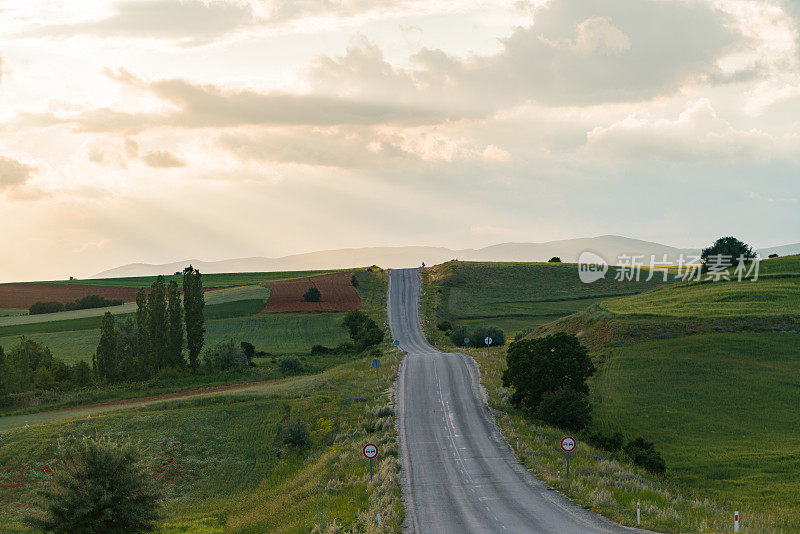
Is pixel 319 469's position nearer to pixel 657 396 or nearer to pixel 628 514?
pixel 628 514

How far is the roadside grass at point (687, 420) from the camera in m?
33.6

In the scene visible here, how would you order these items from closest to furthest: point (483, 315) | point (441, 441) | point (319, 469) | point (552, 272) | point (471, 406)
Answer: point (319, 469), point (441, 441), point (471, 406), point (483, 315), point (552, 272)

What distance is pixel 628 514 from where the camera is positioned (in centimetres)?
A: 3044

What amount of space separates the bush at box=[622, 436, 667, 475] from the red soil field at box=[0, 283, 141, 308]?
5489 inches

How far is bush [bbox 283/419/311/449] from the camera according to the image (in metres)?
49.9

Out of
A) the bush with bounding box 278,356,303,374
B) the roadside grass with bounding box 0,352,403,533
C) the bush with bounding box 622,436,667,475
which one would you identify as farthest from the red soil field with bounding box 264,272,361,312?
the bush with bounding box 622,436,667,475

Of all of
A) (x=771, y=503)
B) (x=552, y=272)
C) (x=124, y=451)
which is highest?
(x=552, y=272)

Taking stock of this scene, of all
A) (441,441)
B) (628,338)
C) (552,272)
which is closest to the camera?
(441,441)

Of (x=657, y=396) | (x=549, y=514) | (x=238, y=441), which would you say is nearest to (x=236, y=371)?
(x=238, y=441)

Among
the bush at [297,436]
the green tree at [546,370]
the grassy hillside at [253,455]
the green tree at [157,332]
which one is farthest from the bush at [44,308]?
the green tree at [546,370]

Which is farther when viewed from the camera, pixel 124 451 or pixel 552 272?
pixel 552 272

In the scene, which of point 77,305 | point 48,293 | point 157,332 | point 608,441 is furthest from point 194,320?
point 48,293

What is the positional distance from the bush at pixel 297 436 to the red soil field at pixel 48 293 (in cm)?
12040

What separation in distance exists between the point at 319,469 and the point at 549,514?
669 inches
